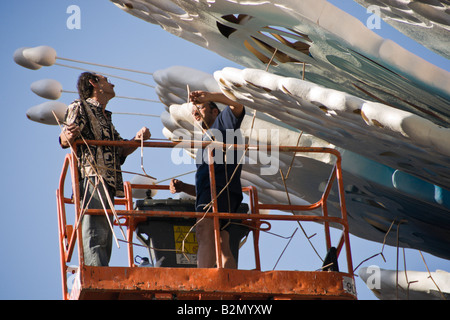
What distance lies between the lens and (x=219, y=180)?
8.68m

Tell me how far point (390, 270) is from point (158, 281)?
7.79m

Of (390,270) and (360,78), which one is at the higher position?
(360,78)

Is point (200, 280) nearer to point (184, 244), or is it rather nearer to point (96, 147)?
point (96, 147)

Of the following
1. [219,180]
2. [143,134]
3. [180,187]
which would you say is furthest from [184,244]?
[143,134]

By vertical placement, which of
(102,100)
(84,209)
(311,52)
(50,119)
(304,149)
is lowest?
(84,209)

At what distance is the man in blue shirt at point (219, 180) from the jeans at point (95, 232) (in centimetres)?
91

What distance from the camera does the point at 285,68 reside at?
36.3 ft

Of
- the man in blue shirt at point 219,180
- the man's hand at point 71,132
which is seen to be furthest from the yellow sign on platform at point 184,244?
the man's hand at point 71,132

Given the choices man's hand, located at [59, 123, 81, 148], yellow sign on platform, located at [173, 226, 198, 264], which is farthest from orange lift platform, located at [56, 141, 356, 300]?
yellow sign on platform, located at [173, 226, 198, 264]

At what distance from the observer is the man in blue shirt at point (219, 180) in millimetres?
8492

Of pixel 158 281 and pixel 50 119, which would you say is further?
pixel 50 119

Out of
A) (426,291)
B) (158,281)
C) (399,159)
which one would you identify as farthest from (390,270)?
(158,281)

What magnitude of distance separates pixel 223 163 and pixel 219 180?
180 mm

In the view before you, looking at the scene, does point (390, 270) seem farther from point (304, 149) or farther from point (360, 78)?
point (304, 149)
